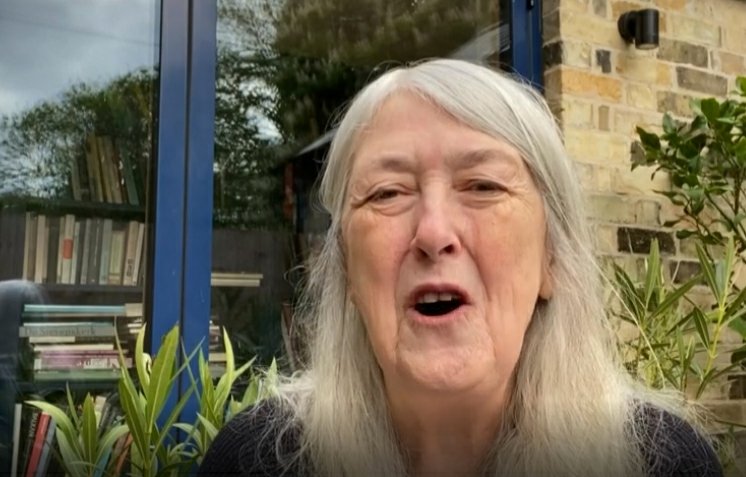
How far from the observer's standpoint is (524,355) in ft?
4.45

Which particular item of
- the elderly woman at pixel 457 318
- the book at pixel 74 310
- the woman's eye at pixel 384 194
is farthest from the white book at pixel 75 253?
the woman's eye at pixel 384 194

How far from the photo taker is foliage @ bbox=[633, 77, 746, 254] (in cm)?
258

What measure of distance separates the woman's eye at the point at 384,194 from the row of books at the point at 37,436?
5.01 feet

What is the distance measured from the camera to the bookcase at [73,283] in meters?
2.70

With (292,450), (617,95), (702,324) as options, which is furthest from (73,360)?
(617,95)

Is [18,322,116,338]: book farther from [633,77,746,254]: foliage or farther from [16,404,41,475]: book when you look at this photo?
[633,77,746,254]: foliage

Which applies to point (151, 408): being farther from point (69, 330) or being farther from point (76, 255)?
point (76, 255)

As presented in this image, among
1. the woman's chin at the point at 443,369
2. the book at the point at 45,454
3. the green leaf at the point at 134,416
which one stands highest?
the woman's chin at the point at 443,369

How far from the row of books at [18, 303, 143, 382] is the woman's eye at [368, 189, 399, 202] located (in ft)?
5.67

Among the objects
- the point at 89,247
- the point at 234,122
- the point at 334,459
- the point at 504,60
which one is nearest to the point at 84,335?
the point at 89,247

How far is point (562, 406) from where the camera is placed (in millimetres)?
1307

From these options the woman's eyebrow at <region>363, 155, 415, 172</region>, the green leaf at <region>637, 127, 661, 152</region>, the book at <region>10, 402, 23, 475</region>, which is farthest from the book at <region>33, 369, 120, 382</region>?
the green leaf at <region>637, 127, 661, 152</region>

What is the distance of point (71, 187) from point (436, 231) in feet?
7.17

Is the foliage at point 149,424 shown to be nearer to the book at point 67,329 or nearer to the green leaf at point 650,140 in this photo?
the book at point 67,329
